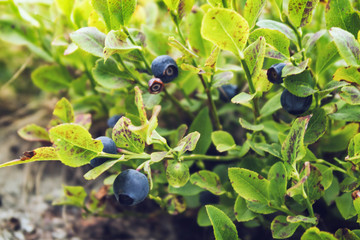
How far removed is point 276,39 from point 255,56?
9cm

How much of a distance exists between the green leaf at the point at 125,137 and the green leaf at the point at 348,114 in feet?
1.45

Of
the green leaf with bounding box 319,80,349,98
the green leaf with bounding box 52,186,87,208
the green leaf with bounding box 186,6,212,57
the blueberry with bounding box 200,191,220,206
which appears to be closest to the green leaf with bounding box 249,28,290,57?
the green leaf with bounding box 319,80,349,98

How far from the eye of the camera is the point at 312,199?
0.73 metres

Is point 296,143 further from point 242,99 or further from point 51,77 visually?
point 51,77

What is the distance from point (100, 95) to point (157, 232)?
53cm

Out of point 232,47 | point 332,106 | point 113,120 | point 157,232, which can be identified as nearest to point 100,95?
point 113,120

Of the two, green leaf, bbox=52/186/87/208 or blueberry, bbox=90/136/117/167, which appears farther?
green leaf, bbox=52/186/87/208

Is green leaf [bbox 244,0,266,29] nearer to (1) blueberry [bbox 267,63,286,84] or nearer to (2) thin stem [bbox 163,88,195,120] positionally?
(1) blueberry [bbox 267,63,286,84]

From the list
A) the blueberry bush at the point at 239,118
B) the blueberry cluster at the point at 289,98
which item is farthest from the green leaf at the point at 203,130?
the blueberry cluster at the point at 289,98

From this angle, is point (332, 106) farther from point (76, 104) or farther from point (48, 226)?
point (48, 226)

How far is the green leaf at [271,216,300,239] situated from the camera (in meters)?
0.70

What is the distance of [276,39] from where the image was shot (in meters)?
0.72

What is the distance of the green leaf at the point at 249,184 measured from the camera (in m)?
0.72

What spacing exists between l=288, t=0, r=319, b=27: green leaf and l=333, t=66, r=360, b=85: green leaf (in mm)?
133
